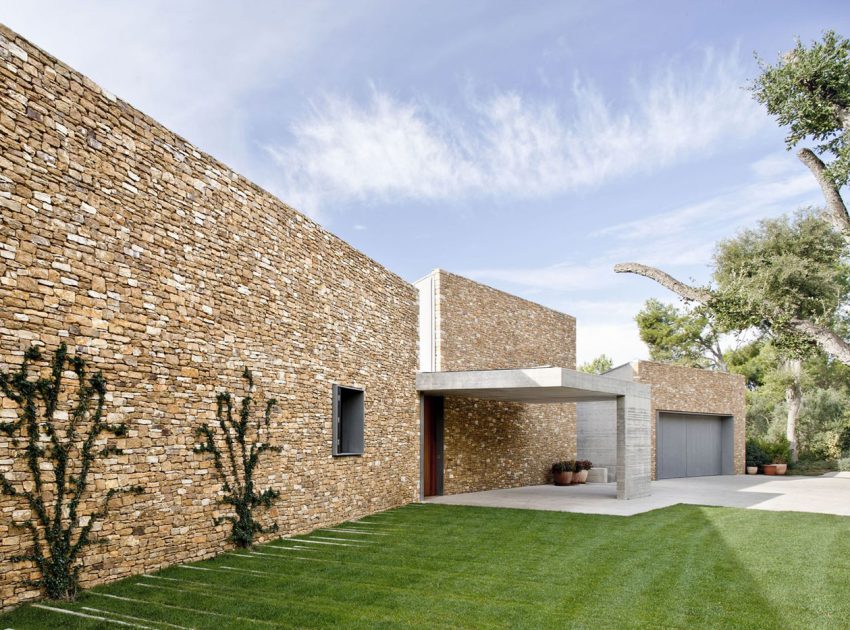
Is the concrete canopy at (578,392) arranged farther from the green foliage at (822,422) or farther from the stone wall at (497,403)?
the green foliage at (822,422)

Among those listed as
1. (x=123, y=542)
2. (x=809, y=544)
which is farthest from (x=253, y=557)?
(x=809, y=544)

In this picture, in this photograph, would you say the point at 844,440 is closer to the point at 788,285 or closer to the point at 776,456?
the point at 776,456

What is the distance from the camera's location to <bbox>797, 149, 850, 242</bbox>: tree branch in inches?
500

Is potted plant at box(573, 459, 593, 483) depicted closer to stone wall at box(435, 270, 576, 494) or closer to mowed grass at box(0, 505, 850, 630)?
stone wall at box(435, 270, 576, 494)

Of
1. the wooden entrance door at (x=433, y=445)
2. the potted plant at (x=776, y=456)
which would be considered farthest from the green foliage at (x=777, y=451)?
the wooden entrance door at (x=433, y=445)

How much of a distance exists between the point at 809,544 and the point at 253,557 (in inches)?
291

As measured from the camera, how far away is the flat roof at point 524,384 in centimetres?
1263

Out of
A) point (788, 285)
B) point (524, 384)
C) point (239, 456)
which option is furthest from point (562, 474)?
point (239, 456)

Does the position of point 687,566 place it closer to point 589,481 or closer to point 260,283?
point 260,283

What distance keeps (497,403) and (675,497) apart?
15.7ft

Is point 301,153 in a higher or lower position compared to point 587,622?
higher

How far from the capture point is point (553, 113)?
57.3 feet

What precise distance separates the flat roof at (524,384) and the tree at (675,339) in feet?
68.5

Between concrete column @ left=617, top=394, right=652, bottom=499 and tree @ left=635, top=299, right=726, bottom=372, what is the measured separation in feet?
67.5
